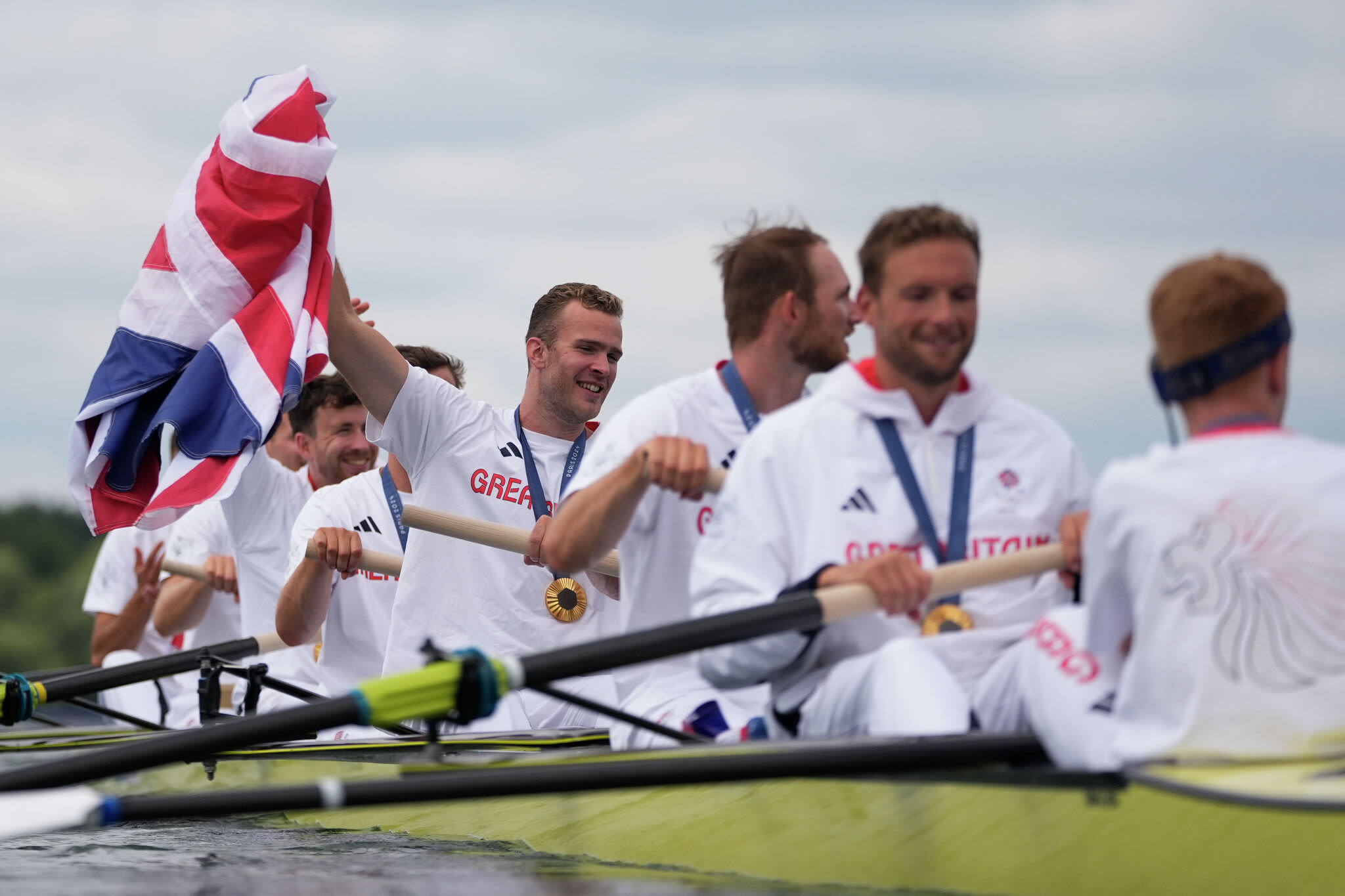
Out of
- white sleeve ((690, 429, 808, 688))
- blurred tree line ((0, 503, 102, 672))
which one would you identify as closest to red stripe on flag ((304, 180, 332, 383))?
white sleeve ((690, 429, 808, 688))

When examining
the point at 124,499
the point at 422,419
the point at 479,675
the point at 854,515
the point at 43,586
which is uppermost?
the point at 422,419

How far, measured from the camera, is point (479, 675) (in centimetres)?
418

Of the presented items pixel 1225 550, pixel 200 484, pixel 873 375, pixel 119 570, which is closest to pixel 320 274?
pixel 200 484

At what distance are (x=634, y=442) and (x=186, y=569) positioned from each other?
5999mm

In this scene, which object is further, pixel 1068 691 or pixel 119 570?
pixel 119 570

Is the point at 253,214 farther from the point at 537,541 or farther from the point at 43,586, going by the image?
the point at 43,586

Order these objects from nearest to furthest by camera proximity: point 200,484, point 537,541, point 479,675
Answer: point 479,675 → point 537,541 → point 200,484

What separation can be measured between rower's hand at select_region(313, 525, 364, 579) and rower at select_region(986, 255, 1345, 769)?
14.0 ft


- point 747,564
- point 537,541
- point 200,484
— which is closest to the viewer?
point 747,564

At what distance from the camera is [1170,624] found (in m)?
3.42

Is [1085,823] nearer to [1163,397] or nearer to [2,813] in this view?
[1163,397]

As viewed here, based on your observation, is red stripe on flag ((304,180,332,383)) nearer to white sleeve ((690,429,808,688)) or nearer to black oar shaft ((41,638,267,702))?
black oar shaft ((41,638,267,702))

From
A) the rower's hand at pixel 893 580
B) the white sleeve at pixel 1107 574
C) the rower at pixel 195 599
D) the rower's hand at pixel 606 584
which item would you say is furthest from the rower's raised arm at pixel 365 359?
the white sleeve at pixel 1107 574

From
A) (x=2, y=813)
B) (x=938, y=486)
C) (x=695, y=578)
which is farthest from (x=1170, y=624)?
(x=2, y=813)
